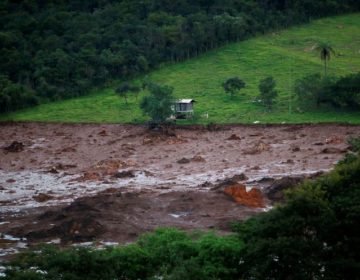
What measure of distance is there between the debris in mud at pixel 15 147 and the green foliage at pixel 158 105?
41.9ft

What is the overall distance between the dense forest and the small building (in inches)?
802

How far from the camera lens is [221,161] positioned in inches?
2099

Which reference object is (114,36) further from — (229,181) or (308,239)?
(308,239)

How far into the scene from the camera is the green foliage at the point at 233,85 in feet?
246

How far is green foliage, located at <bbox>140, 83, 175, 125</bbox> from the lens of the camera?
66.0 meters

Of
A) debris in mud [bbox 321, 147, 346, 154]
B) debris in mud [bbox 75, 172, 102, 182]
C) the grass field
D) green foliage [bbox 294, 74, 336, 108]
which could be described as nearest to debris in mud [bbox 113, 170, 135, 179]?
debris in mud [bbox 75, 172, 102, 182]

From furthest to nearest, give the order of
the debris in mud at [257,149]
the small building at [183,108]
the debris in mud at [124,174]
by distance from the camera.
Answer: the small building at [183,108]
the debris in mud at [257,149]
the debris in mud at [124,174]

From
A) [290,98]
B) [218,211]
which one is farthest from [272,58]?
[218,211]

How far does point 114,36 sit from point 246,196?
2594 inches

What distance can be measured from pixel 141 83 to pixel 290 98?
21.4 meters

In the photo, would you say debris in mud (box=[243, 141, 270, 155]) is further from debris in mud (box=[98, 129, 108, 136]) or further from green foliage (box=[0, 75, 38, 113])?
green foliage (box=[0, 75, 38, 113])

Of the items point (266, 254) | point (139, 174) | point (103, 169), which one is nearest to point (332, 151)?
point (139, 174)

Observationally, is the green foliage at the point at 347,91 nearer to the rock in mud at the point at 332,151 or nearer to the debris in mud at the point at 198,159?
the rock in mud at the point at 332,151

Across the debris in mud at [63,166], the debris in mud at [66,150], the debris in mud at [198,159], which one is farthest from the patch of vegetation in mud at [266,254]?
the debris in mud at [66,150]
